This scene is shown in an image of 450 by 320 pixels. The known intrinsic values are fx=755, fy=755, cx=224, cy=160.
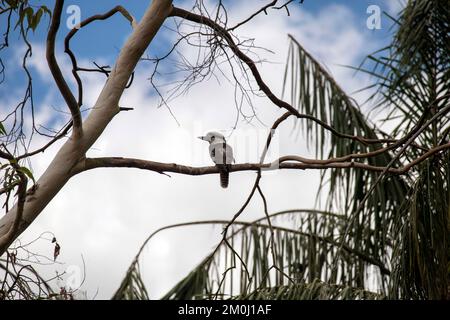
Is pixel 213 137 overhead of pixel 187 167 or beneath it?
overhead

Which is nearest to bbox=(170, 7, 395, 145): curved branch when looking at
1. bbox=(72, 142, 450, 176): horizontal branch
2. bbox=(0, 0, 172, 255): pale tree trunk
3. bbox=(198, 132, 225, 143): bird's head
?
bbox=(0, 0, 172, 255): pale tree trunk

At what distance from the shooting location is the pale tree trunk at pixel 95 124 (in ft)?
8.45

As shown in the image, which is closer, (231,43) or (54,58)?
(54,58)

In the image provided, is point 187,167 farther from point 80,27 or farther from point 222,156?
point 80,27

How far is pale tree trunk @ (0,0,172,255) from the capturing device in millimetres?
2574

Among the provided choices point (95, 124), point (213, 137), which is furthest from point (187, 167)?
point (213, 137)

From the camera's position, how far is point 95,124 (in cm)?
270

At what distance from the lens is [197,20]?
9.60 feet

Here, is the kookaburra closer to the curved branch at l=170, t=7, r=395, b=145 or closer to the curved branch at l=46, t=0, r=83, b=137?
the curved branch at l=170, t=7, r=395, b=145

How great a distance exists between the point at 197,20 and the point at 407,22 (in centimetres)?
291

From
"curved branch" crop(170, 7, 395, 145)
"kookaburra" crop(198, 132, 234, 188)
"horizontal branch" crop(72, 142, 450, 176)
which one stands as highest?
"curved branch" crop(170, 7, 395, 145)
